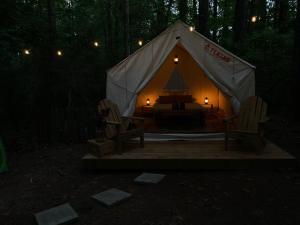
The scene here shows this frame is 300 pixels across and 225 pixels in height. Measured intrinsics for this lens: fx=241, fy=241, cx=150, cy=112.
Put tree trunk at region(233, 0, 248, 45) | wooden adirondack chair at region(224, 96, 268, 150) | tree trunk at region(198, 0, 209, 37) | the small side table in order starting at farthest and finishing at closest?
tree trunk at region(233, 0, 248, 45) → tree trunk at region(198, 0, 209, 37) → the small side table → wooden adirondack chair at region(224, 96, 268, 150)

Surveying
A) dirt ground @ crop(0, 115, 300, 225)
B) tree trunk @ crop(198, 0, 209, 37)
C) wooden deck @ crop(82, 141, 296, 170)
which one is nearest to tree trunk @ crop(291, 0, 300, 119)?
tree trunk @ crop(198, 0, 209, 37)

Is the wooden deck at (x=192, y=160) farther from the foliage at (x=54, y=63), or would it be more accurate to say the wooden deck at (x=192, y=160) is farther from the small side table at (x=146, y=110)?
the small side table at (x=146, y=110)

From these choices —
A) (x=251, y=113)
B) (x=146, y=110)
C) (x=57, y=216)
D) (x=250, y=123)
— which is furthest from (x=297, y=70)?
(x=57, y=216)

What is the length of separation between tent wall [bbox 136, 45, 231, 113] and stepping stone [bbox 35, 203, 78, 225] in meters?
5.35

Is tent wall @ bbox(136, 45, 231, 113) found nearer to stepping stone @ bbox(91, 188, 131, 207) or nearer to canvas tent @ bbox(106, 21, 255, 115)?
canvas tent @ bbox(106, 21, 255, 115)

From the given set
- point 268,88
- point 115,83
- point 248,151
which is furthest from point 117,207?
point 268,88

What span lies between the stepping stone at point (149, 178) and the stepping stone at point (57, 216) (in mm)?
1095

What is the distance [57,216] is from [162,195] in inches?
51.1

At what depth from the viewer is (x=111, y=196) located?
10.2 feet

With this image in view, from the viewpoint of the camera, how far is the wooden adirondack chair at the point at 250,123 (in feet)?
13.6

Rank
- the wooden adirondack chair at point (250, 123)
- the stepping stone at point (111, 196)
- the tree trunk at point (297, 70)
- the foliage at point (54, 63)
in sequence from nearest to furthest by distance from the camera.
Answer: the stepping stone at point (111, 196)
the wooden adirondack chair at point (250, 123)
the foliage at point (54, 63)
the tree trunk at point (297, 70)

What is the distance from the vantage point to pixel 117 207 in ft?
9.55

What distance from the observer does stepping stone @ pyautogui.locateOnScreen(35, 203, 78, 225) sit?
255 centimetres

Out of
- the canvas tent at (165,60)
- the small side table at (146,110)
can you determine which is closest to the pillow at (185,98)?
the small side table at (146,110)
